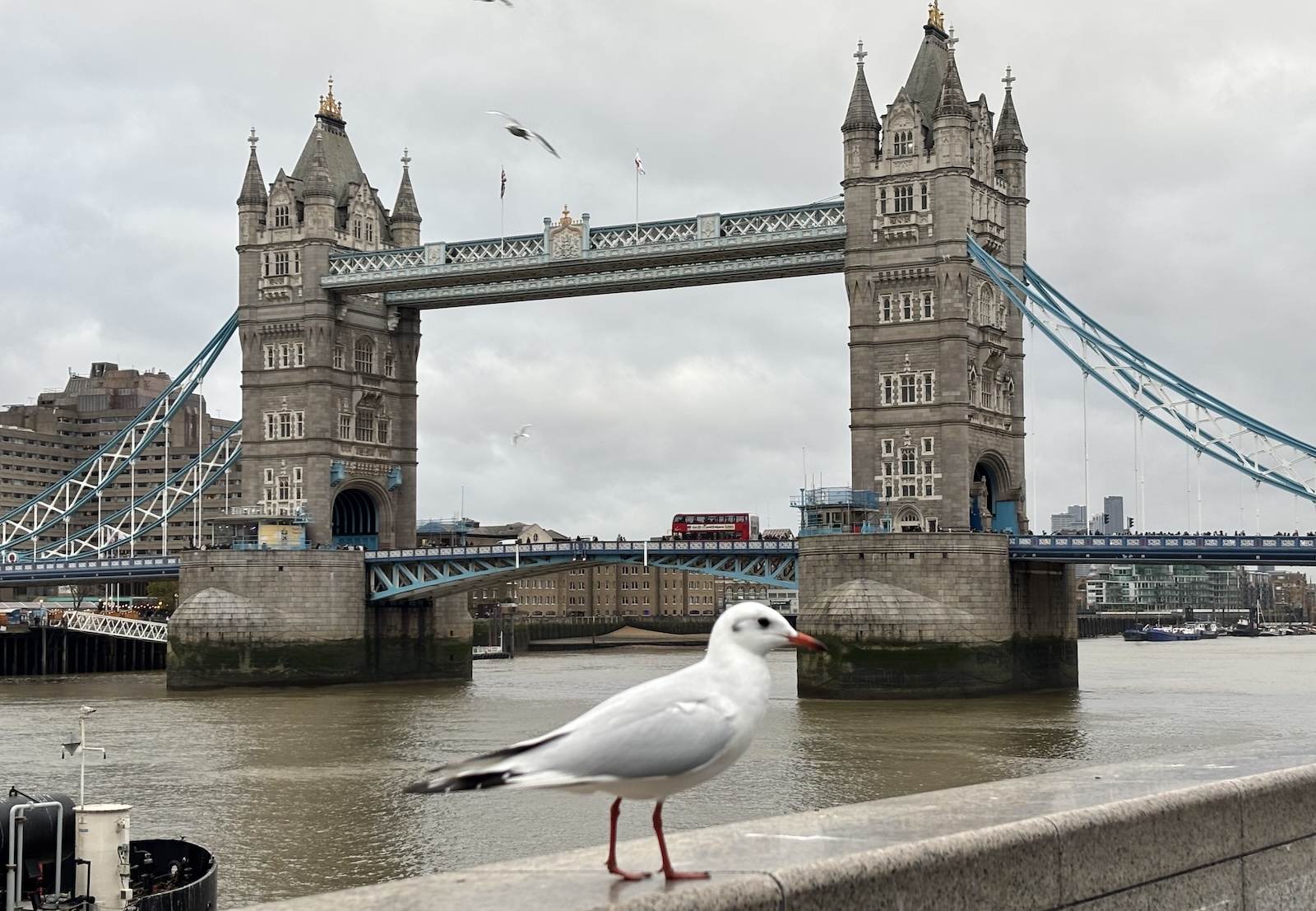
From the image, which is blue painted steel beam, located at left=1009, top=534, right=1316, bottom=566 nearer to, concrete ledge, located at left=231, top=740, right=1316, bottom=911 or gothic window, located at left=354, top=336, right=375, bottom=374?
gothic window, located at left=354, top=336, right=375, bottom=374

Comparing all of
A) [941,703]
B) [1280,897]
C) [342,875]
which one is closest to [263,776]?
[342,875]

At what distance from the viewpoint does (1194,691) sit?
5391 cm

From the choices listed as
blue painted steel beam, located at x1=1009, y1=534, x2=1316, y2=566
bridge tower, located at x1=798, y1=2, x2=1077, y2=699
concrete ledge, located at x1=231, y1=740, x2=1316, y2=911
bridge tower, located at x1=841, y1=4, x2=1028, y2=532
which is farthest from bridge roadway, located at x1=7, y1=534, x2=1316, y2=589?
concrete ledge, located at x1=231, y1=740, x2=1316, y2=911

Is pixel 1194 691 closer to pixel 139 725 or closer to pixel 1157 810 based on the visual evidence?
pixel 139 725

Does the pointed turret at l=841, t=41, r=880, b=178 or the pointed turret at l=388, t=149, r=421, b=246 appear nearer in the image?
the pointed turret at l=841, t=41, r=880, b=178

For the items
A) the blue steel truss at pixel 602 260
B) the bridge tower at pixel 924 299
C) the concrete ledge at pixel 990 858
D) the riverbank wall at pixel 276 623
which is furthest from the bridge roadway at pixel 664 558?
the concrete ledge at pixel 990 858

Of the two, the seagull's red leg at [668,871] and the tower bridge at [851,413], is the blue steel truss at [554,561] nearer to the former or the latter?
the tower bridge at [851,413]

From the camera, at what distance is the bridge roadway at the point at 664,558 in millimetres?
48188

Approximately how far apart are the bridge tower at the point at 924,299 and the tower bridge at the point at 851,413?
0.08m

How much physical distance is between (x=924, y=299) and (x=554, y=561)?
16.0 metres

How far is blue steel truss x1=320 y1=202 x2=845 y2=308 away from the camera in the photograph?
5494cm

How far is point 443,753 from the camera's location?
34.6 meters

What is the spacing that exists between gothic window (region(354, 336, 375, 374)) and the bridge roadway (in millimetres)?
7740

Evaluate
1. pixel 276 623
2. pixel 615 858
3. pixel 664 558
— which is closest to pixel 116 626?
pixel 276 623
